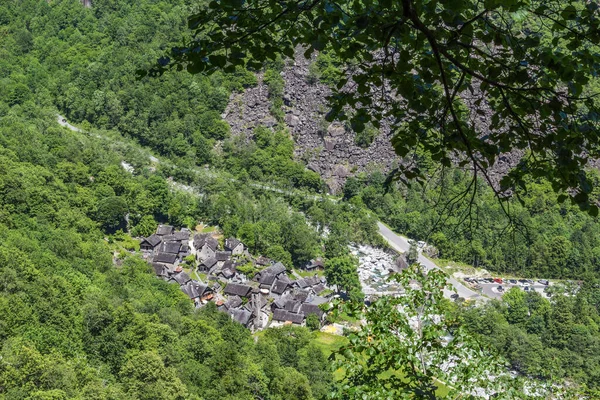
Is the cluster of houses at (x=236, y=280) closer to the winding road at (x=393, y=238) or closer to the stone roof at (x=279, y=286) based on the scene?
the stone roof at (x=279, y=286)

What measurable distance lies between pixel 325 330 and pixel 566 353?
1849cm

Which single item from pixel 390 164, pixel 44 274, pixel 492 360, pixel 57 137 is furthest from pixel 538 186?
pixel 492 360

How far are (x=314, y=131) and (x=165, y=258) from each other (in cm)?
3574

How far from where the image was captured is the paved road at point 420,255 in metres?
57.2

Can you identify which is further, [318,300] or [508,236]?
[508,236]

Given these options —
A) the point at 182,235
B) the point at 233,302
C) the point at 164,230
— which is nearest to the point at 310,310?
the point at 233,302

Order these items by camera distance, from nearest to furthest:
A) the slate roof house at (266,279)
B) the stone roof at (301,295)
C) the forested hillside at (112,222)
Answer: the forested hillside at (112,222) → the stone roof at (301,295) → the slate roof house at (266,279)

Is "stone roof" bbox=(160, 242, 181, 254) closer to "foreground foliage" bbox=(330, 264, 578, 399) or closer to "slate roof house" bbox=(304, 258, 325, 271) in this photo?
"slate roof house" bbox=(304, 258, 325, 271)

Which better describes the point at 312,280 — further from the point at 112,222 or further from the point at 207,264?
the point at 112,222

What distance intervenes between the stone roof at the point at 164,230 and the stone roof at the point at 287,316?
13.9 metres

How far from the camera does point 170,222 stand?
5853 centimetres

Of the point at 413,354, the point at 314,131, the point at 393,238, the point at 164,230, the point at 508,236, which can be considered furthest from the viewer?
the point at 314,131

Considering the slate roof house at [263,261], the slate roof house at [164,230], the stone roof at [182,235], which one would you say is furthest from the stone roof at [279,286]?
the slate roof house at [164,230]

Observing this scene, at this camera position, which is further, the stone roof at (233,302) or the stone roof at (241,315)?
the stone roof at (233,302)
